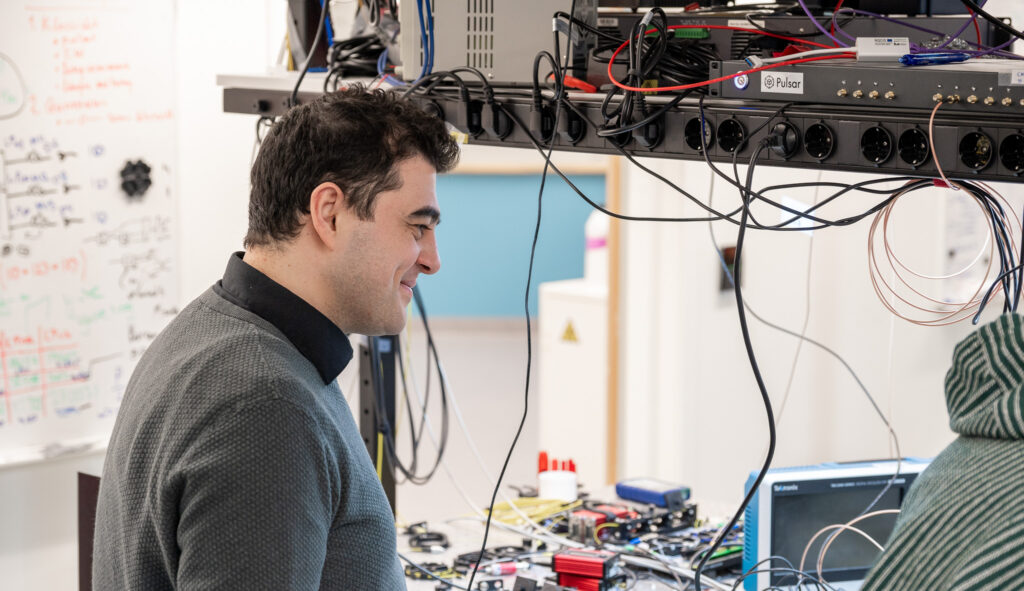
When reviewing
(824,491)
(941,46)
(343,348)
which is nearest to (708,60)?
(941,46)

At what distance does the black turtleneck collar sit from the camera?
1.29 m

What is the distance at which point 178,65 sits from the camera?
3119 mm

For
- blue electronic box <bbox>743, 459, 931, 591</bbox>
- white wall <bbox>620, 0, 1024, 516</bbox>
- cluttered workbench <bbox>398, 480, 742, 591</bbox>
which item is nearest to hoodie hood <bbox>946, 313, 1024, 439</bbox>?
blue electronic box <bbox>743, 459, 931, 591</bbox>

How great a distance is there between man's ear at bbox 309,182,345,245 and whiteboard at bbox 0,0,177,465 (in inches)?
75.3

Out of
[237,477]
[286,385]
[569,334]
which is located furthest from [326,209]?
[569,334]

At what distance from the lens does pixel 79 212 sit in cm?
299

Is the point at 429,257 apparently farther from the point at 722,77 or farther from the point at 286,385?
the point at 722,77

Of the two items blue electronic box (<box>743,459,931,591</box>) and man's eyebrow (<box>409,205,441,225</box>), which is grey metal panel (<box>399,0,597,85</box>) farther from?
blue electronic box (<box>743,459,931,591</box>)

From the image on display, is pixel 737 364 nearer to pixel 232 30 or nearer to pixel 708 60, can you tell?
pixel 232 30

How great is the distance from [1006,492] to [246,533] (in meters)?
0.70

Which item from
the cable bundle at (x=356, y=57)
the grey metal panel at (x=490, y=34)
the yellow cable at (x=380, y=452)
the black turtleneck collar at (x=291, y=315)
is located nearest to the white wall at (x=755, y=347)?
the yellow cable at (x=380, y=452)

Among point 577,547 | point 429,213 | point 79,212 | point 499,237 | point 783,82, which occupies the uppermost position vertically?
point 783,82

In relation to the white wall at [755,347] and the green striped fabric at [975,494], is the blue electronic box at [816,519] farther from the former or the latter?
the white wall at [755,347]

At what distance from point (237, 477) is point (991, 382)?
71cm
